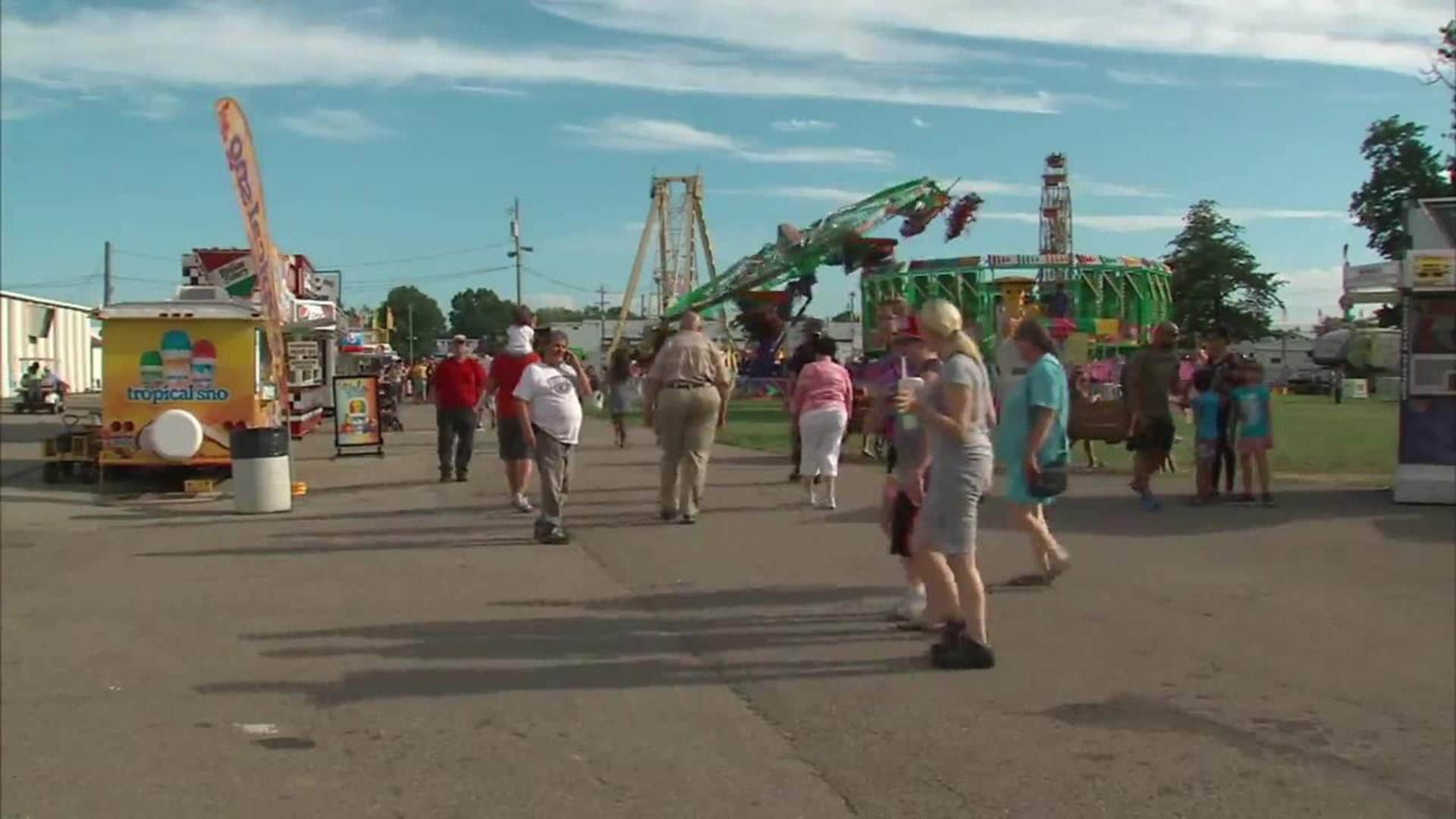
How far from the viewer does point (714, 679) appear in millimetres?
6652

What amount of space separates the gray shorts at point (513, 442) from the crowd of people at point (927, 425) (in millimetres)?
17

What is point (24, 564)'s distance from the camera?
10.3m

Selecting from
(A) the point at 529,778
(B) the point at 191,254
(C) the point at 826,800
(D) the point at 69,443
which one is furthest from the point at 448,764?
(B) the point at 191,254

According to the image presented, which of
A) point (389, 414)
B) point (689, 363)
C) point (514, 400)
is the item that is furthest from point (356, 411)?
point (689, 363)

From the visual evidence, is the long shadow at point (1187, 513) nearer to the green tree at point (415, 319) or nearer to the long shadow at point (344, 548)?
the long shadow at point (344, 548)

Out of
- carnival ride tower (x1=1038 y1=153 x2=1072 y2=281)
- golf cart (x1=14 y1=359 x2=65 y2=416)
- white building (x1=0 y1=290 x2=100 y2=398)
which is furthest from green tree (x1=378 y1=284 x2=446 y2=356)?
carnival ride tower (x1=1038 y1=153 x2=1072 y2=281)

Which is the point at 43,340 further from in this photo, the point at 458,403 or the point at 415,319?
the point at 415,319

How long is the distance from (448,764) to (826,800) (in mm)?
1482

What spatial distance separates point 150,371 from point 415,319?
3418 inches

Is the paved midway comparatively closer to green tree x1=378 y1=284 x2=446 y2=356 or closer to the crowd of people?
the crowd of people

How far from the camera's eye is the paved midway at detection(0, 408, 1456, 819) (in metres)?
5.16

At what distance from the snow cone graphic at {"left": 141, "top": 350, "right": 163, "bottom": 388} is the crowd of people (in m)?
3.00

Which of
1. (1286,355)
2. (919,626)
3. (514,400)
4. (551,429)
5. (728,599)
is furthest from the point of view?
(1286,355)

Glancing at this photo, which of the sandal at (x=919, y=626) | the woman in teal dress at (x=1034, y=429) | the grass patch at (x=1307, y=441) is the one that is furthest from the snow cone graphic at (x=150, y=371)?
the sandal at (x=919, y=626)
